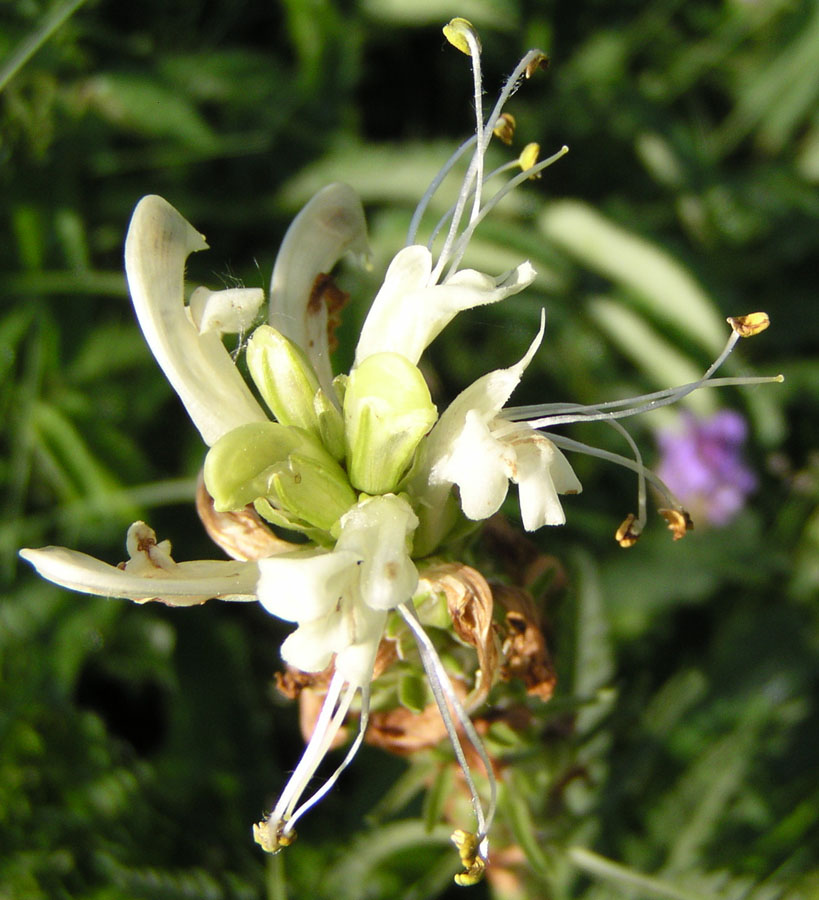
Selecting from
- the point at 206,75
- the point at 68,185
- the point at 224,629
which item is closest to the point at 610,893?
the point at 224,629

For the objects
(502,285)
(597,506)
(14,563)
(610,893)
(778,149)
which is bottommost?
(610,893)

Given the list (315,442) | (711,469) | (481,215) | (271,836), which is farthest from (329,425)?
(711,469)

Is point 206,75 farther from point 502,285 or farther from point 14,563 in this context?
point 502,285

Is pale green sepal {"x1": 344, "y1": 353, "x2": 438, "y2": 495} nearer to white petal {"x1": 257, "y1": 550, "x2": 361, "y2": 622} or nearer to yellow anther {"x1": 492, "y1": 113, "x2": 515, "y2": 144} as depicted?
white petal {"x1": 257, "y1": 550, "x2": 361, "y2": 622}

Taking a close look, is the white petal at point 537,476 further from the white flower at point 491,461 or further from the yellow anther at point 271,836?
the yellow anther at point 271,836

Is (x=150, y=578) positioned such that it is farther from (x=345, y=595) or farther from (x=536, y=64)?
(x=536, y=64)

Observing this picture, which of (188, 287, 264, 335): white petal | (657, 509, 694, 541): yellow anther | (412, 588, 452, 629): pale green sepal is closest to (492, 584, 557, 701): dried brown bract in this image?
(412, 588, 452, 629): pale green sepal

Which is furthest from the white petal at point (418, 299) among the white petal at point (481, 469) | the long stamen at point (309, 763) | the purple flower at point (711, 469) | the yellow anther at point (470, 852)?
the purple flower at point (711, 469)
